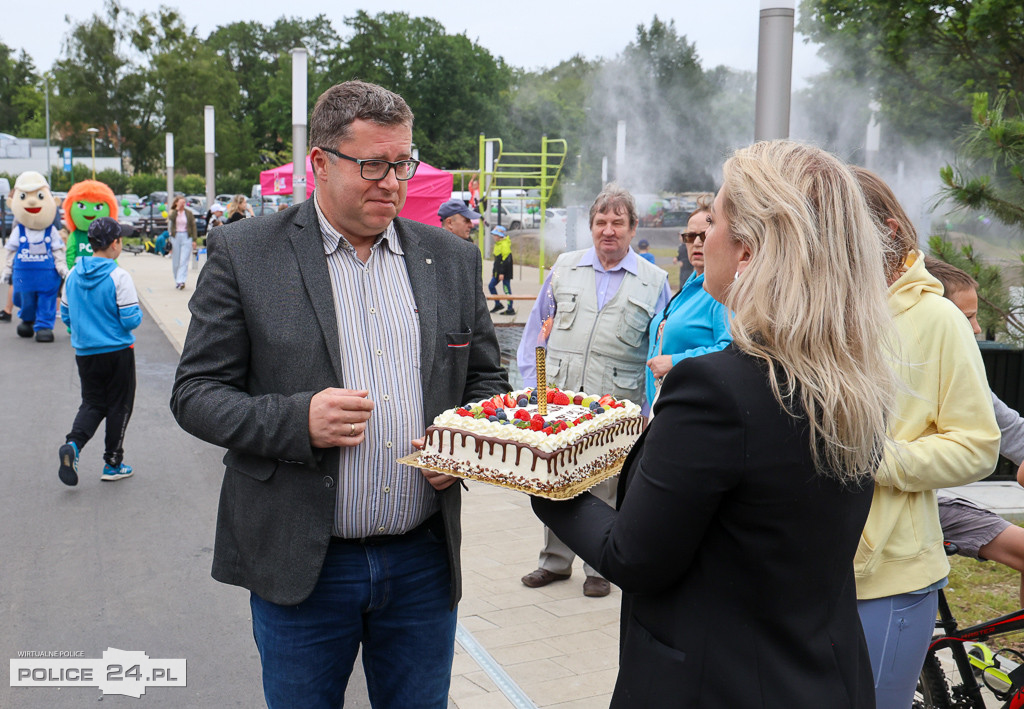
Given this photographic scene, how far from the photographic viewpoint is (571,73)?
106m

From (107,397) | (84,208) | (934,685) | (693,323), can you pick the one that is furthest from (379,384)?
(84,208)

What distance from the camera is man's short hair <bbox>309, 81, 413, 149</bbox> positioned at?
2.50 m

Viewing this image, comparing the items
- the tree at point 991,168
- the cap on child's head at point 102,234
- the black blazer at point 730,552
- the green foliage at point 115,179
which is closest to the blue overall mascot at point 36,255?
the cap on child's head at point 102,234

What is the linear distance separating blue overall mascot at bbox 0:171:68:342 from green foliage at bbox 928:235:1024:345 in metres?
12.8

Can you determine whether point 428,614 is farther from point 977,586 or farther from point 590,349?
point 977,586

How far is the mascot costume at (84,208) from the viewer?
509 inches

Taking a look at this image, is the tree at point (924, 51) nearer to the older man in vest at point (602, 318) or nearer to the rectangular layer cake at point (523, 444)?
the older man in vest at point (602, 318)

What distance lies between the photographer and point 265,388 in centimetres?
247

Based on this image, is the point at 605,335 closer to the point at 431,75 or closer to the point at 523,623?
the point at 523,623

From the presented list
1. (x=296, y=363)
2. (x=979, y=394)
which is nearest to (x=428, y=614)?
(x=296, y=363)

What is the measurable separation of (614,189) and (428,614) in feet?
10.9

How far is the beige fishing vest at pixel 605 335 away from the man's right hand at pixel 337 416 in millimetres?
2850

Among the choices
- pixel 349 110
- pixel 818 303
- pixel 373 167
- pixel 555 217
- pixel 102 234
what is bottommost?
pixel 818 303

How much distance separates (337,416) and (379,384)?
27cm
